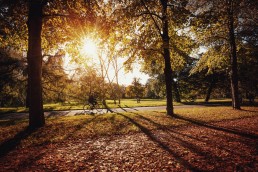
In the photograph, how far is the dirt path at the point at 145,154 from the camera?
448 centimetres

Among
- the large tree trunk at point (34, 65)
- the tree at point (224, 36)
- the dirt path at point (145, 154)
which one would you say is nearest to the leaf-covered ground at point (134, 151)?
the dirt path at point (145, 154)

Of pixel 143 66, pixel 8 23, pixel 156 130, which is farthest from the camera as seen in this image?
pixel 143 66

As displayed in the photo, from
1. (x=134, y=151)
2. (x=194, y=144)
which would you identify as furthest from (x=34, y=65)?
(x=194, y=144)

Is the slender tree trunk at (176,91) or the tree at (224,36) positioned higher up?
the tree at (224,36)

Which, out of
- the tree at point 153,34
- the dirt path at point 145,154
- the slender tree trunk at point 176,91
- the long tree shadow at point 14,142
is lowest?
the dirt path at point 145,154

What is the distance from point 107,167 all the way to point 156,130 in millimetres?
4507

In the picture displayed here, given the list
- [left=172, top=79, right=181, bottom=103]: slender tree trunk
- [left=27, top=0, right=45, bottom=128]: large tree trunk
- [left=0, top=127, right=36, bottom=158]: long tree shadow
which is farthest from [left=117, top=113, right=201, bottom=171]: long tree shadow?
[left=172, top=79, right=181, bottom=103]: slender tree trunk

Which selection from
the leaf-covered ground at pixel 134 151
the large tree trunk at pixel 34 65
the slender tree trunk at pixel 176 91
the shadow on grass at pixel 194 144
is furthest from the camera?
the slender tree trunk at pixel 176 91

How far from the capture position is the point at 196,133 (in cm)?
773

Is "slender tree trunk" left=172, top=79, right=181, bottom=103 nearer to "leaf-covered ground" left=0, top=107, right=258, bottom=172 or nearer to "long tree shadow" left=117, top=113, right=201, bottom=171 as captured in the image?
"leaf-covered ground" left=0, top=107, right=258, bottom=172

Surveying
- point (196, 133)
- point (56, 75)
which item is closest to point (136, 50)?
point (196, 133)

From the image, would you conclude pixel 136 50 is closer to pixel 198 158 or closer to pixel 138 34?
pixel 138 34

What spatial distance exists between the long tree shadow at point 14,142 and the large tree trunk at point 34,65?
0.88 m

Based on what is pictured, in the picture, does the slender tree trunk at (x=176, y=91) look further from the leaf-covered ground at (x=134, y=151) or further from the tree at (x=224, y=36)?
the leaf-covered ground at (x=134, y=151)
